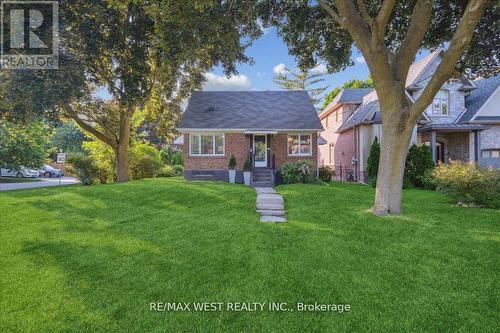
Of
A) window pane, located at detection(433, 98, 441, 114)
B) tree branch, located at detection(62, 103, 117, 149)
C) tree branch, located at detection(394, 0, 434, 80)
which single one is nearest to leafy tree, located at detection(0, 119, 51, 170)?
tree branch, located at detection(62, 103, 117, 149)

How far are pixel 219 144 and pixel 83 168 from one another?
8.64 meters

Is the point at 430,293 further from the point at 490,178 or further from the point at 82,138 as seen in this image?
the point at 82,138

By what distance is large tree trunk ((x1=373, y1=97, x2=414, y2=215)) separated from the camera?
807 cm

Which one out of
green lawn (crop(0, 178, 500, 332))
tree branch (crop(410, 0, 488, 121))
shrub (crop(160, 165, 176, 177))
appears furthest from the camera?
shrub (crop(160, 165, 176, 177))

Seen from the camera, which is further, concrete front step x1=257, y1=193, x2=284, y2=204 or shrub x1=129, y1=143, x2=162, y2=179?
shrub x1=129, y1=143, x2=162, y2=179

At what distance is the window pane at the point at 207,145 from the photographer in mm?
17906

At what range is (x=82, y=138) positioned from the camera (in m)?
51.4

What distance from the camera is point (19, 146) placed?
25.3m

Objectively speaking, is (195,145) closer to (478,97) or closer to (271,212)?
(271,212)

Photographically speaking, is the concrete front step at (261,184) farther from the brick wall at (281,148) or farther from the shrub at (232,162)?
the brick wall at (281,148)

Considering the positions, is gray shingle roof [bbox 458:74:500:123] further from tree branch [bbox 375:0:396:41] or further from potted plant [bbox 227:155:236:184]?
potted plant [bbox 227:155:236:184]

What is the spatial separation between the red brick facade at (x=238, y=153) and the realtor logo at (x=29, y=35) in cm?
797

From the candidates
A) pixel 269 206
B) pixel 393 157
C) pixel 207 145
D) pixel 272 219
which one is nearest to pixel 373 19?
pixel 393 157

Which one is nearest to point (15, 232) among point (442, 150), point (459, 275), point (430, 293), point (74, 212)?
point (74, 212)
